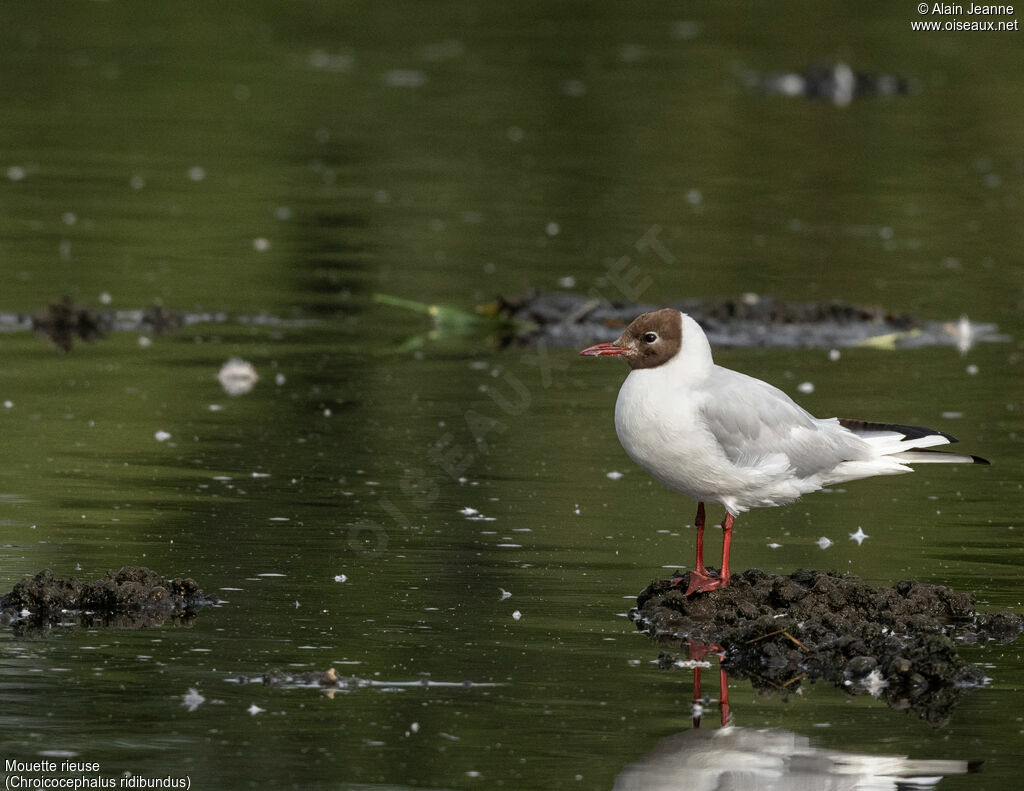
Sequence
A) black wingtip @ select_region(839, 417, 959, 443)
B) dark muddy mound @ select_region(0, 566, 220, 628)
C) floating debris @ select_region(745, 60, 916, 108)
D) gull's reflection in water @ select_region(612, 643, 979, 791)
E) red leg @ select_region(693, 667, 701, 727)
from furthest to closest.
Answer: floating debris @ select_region(745, 60, 916, 108) < black wingtip @ select_region(839, 417, 959, 443) < dark muddy mound @ select_region(0, 566, 220, 628) < red leg @ select_region(693, 667, 701, 727) < gull's reflection in water @ select_region(612, 643, 979, 791)

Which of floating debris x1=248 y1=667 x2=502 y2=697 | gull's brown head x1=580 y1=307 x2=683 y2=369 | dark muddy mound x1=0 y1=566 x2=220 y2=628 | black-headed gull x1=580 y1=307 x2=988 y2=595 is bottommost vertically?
floating debris x1=248 y1=667 x2=502 y2=697

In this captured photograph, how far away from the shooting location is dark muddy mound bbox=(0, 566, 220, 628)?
26.2 feet

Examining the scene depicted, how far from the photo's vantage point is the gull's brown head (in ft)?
27.6

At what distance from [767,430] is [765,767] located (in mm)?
2230

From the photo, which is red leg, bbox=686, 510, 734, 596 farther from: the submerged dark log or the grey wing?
the submerged dark log

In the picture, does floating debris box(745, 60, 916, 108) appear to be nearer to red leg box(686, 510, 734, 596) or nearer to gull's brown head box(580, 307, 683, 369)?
gull's brown head box(580, 307, 683, 369)

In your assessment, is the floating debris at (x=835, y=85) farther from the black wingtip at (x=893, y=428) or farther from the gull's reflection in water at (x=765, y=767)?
the gull's reflection in water at (x=765, y=767)

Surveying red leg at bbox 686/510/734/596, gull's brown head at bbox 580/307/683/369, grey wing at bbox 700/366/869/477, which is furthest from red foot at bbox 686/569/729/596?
gull's brown head at bbox 580/307/683/369

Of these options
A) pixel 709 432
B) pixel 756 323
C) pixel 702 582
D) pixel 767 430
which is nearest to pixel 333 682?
pixel 702 582

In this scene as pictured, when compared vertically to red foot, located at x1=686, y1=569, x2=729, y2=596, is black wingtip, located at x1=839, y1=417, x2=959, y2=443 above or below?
above

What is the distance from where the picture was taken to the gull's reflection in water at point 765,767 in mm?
6398

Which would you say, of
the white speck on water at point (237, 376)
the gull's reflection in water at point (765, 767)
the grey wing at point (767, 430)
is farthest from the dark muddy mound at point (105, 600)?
the white speck on water at point (237, 376)

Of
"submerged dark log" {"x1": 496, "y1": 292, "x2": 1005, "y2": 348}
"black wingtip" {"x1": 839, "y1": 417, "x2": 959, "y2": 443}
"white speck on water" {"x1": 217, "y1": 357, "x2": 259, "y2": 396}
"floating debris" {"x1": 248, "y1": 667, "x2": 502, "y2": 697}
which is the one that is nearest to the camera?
"floating debris" {"x1": 248, "y1": 667, "x2": 502, "y2": 697}

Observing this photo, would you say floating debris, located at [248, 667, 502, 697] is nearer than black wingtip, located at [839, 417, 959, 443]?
Yes
